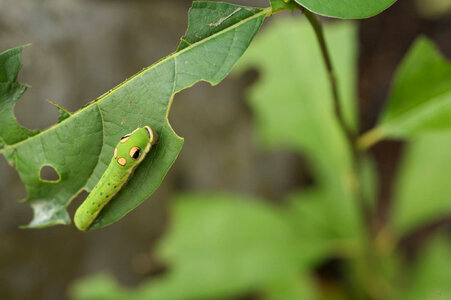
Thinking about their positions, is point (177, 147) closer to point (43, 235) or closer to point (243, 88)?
point (43, 235)

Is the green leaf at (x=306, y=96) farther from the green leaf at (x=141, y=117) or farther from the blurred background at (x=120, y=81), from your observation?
the green leaf at (x=141, y=117)

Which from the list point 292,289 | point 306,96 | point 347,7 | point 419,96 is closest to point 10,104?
point 347,7

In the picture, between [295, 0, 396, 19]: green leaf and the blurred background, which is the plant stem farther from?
the blurred background

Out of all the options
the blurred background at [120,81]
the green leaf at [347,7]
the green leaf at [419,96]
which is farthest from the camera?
the blurred background at [120,81]

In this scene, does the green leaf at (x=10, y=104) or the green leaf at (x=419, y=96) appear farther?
the green leaf at (x=419, y=96)

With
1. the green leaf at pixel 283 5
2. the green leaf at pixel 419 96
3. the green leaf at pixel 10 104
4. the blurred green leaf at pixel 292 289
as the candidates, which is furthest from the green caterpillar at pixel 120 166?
the blurred green leaf at pixel 292 289

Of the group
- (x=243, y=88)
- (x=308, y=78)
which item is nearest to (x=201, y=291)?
(x=308, y=78)

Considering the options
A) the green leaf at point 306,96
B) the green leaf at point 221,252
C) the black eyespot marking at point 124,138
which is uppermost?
the black eyespot marking at point 124,138

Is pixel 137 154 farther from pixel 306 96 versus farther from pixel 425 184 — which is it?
pixel 425 184
